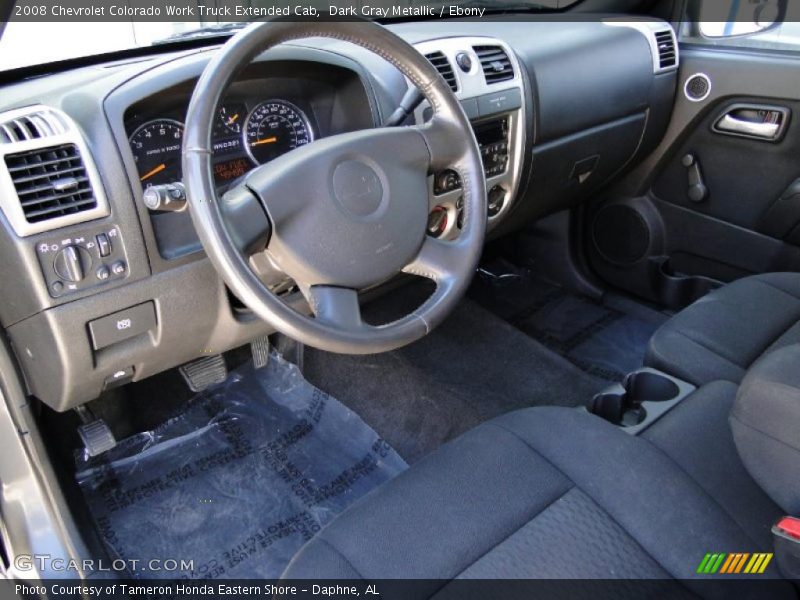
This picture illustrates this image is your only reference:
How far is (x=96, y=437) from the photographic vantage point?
5.27ft

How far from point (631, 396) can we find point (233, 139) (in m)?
0.91

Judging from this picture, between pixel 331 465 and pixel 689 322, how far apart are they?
2.96ft

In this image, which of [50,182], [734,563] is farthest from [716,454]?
[50,182]

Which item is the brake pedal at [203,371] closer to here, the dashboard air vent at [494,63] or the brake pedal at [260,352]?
the brake pedal at [260,352]

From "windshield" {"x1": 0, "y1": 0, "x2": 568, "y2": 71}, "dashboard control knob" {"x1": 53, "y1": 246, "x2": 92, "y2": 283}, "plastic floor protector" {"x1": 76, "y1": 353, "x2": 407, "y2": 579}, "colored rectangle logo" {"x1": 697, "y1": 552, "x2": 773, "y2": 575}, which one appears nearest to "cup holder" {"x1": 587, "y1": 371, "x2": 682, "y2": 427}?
"colored rectangle logo" {"x1": 697, "y1": 552, "x2": 773, "y2": 575}

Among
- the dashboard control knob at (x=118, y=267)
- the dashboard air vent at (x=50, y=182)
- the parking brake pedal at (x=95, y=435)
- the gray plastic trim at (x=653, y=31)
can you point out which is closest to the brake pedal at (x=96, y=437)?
the parking brake pedal at (x=95, y=435)

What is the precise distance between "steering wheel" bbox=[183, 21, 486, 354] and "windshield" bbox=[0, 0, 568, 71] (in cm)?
14

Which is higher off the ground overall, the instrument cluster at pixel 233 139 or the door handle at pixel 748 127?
the instrument cluster at pixel 233 139

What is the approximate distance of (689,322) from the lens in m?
1.56

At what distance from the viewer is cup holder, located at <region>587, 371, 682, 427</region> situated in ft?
4.65

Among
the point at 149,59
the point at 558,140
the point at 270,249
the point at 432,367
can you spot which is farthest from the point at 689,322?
the point at 149,59

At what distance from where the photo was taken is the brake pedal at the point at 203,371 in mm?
1754

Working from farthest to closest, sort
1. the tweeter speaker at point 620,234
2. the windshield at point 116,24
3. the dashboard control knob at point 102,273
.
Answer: the tweeter speaker at point 620,234
the windshield at point 116,24
the dashboard control knob at point 102,273

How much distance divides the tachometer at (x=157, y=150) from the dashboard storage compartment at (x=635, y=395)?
92cm
